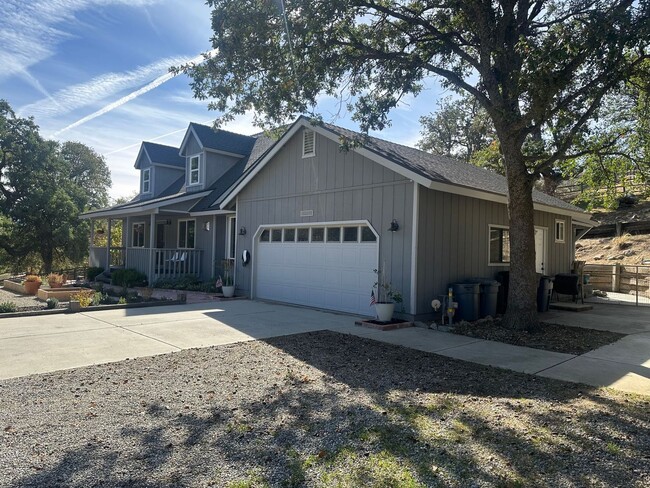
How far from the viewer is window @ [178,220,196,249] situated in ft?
60.5

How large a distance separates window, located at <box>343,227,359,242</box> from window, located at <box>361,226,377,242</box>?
20 cm

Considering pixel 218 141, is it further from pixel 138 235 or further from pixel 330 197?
pixel 330 197

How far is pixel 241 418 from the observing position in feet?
13.9

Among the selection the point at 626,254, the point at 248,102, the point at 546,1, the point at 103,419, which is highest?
the point at 546,1

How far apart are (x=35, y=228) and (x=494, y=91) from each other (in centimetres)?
2818

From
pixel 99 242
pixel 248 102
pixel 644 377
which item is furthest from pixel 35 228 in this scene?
pixel 644 377

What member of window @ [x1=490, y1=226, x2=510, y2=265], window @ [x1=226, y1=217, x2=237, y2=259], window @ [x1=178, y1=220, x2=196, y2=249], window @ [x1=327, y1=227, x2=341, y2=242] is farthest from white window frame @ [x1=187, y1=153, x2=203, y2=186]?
window @ [x1=490, y1=226, x2=510, y2=265]

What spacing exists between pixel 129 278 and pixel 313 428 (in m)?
14.1

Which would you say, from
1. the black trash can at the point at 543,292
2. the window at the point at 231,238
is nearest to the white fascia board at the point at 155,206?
the window at the point at 231,238

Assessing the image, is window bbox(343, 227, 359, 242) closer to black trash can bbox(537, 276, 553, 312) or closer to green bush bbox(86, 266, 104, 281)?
black trash can bbox(537, 276, 553, 312)

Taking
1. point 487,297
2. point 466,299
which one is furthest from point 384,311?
point 487,297

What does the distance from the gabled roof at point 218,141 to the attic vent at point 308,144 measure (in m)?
7.45

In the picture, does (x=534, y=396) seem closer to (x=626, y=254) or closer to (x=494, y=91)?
(x=494, y=91)

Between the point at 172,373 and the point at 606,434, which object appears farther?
the point at 172,373
